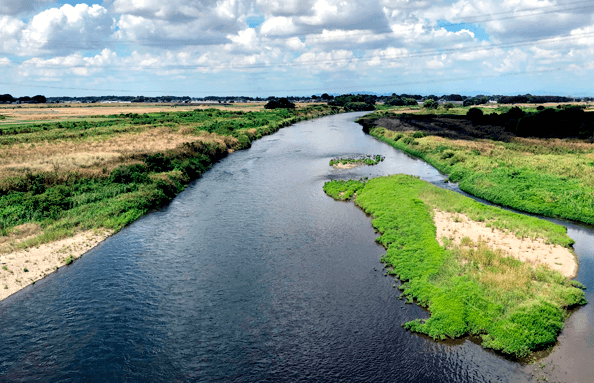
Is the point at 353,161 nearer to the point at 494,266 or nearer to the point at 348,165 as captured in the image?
the point at 348,165

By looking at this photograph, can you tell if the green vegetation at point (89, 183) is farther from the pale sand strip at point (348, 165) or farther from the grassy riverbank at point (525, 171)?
the grassy riverbank at point (525, 171)

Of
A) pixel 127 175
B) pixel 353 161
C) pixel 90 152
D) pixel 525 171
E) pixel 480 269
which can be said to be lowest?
pixel 480 269

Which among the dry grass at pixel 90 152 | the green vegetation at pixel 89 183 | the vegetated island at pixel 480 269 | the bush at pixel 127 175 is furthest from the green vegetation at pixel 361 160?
the bush at pixel 127 175

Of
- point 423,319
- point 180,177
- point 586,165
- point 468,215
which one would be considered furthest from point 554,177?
point 180,177

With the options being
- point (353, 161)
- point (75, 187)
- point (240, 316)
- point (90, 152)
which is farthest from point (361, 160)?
point (240, 316)

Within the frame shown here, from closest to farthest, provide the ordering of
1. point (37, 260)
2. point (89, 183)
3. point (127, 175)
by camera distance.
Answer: point (37, 260)
point (89, 183)
point (127, 175)
